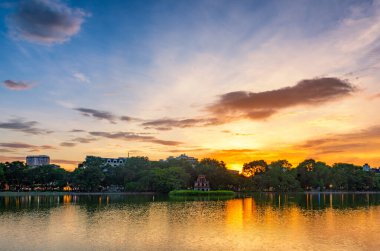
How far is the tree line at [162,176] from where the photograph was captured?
106875 mm

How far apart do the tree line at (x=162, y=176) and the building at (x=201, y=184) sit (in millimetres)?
2264

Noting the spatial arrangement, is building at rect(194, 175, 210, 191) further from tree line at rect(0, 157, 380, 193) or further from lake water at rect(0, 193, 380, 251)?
lake water at rect(0, 193, 380, 251)

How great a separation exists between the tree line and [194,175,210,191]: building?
7.43ft

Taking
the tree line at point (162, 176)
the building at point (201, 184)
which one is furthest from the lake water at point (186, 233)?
the building at point (201, 184)

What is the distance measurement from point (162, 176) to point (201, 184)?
622 inches

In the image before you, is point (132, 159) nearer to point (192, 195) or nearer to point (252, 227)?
point (192, 195)

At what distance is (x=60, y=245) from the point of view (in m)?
26.5

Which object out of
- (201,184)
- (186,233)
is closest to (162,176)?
(201,184)

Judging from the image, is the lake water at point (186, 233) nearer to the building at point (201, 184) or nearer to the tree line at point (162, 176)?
the tree line at point (162, 176)

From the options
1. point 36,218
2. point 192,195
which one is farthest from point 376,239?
point 192,195

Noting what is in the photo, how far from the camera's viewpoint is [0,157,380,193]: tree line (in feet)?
351

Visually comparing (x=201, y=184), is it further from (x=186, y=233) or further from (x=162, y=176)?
(x=186, y=233)

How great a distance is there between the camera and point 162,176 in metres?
104

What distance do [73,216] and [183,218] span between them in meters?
13.3
